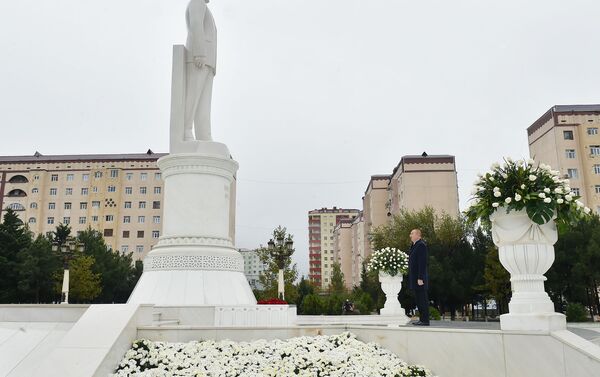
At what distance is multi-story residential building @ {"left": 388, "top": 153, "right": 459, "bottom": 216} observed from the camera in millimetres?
55594

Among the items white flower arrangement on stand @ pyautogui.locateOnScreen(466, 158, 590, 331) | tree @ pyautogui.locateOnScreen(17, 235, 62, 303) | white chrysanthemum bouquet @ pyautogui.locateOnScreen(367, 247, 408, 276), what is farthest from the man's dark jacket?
tree @ pyautogui.locateOnScreen(17, 235, 62, 303)

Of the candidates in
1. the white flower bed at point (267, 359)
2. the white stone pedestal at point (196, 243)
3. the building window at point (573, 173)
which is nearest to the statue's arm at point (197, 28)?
the white stone pedestal at point (196, 243)

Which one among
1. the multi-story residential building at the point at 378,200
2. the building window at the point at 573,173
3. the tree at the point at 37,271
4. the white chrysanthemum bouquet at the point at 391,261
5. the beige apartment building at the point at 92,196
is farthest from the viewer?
the multi-story residential building at the point at 378,200

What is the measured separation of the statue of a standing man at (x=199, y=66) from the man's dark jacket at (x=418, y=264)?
8882 mm

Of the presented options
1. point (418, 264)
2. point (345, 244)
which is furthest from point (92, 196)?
point (418, 264)

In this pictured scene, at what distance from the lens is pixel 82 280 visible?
1548 inches

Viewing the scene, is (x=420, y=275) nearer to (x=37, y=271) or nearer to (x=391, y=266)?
(x=391, y=266)

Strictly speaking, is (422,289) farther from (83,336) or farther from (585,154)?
(585,154)

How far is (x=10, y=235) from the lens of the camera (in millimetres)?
37812

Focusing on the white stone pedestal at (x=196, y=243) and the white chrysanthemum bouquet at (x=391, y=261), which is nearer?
the white stone pedestal at (x=196, y=243)

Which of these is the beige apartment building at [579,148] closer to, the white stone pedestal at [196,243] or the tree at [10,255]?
the white stone pedestal at [196,243]

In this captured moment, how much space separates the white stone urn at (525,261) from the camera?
692 centimetres

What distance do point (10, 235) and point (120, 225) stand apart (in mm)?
29685

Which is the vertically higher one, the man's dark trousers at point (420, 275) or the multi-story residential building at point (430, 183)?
the multi-story residential building at point (430, 183)
